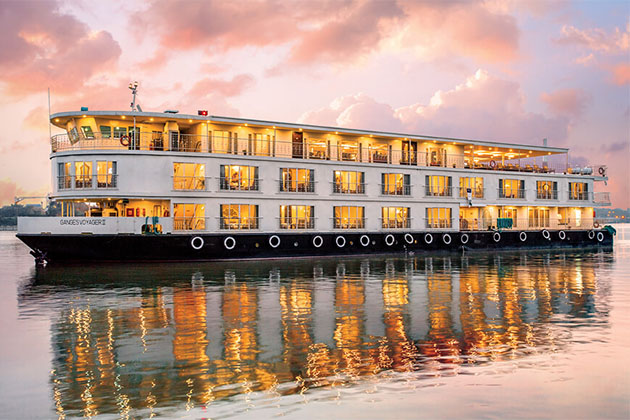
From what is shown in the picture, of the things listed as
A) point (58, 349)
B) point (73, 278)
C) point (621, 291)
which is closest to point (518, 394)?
point (58, 349)

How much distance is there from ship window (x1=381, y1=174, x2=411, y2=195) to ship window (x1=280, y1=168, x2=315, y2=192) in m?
6.56

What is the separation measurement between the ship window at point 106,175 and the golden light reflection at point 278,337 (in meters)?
14.3

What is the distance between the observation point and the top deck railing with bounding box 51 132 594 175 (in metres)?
36.2

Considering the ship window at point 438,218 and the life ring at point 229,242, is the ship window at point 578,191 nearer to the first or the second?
the ship window at point 438,218

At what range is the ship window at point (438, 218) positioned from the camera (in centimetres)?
4697

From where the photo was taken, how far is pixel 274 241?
1495 inches

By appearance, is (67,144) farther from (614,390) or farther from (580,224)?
(580,224)

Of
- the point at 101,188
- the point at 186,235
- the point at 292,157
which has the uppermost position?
the point at 292,157

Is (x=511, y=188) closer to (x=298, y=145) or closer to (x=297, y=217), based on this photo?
(x=298, y=145)

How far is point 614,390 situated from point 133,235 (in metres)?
28.6

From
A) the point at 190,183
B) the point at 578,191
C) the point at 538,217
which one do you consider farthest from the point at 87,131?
the point at 578,191

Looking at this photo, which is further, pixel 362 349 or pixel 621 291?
pixel 621 291

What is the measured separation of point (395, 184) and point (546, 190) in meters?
17.5

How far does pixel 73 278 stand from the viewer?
25953mm
